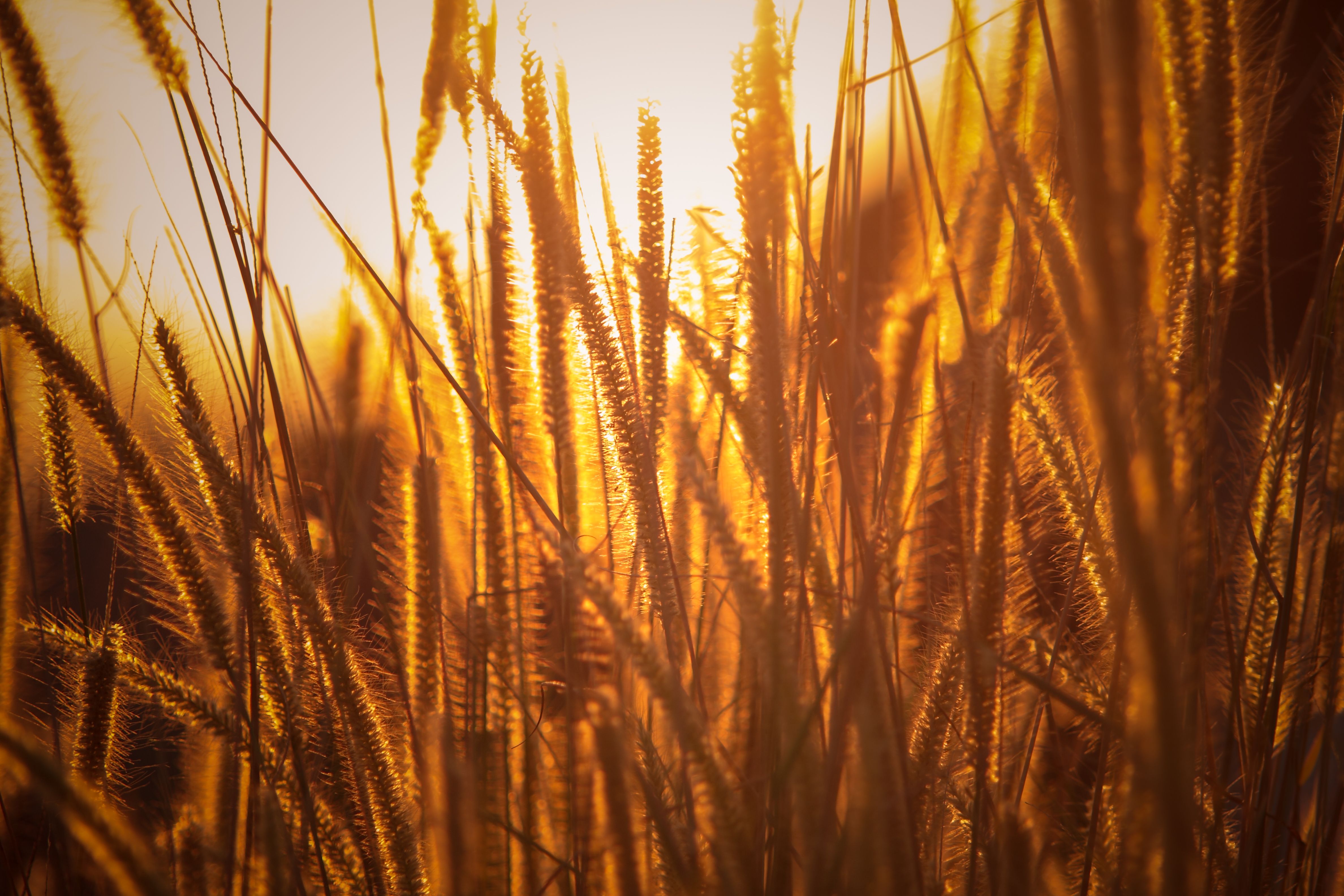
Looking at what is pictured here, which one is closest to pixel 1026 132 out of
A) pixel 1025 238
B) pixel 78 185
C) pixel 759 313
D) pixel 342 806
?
pixel 1025 238

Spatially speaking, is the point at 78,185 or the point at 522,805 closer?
the point at 522,805

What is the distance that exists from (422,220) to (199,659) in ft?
2.19

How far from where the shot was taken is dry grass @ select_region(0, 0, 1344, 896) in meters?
0.46

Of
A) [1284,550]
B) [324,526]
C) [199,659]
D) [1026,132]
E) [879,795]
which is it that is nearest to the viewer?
[879,795]

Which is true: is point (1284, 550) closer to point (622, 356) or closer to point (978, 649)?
point (978, 649)

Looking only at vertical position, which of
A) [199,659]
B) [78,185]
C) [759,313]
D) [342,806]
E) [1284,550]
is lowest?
[342,806]

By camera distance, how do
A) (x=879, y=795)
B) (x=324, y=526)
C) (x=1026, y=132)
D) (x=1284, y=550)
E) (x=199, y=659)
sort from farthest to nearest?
(x=324, y=526) → (x=199, y=659) → (x=1284, y=550) → (x=1026, y=132) → (x=879, y=795)

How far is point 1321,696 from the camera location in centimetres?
69

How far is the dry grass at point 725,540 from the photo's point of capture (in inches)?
18.3

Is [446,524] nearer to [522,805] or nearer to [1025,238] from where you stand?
[522,805]

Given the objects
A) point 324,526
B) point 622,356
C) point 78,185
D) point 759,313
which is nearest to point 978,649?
point 759,313

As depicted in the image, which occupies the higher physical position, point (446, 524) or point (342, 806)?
point (446, 524)

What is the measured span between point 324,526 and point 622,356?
624 millimetres

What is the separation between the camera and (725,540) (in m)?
0.38
